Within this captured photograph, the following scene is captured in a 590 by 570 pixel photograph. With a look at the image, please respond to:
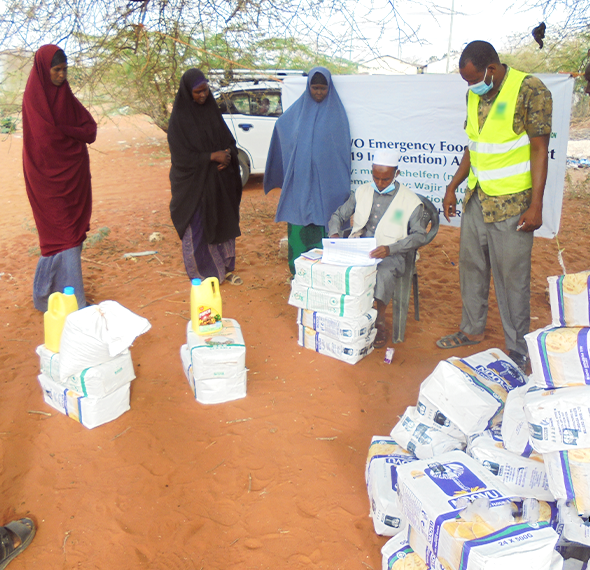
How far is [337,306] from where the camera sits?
11.3 ft

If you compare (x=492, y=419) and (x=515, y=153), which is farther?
(x=515, y=153)

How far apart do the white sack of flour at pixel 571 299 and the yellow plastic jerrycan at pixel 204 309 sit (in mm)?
1993

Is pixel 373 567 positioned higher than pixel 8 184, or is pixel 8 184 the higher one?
pixel 8 184

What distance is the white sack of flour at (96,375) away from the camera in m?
2.81

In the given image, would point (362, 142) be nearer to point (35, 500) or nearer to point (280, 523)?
point (280, 523)

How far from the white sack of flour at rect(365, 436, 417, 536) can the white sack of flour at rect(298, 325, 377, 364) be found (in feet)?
3.45

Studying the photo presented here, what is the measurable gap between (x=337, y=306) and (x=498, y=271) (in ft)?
3.72

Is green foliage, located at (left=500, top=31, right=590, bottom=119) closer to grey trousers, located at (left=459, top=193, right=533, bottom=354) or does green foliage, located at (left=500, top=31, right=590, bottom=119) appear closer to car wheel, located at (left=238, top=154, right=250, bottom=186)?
grey trousers, located at (left=459, top=193, right=533, bottom=354)

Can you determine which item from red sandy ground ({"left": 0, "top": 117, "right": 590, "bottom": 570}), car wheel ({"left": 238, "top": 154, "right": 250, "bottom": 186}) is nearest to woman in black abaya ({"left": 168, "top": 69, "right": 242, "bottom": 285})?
red sandy ground ({"left": 0, "top": 117, "right": 590, "bottom": 570})

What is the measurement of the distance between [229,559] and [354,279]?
1.84 metres

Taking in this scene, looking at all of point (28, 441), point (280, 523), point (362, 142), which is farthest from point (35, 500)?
point (362, 142)

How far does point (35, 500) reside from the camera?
96.8 inches

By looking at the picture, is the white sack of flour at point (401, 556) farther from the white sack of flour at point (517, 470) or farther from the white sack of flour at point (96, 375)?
the white sack of flour at point (96, 375)

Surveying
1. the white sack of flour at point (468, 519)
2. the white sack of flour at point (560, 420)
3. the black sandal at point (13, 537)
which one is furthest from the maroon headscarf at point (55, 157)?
the white sack of flour at point (560, 420)
